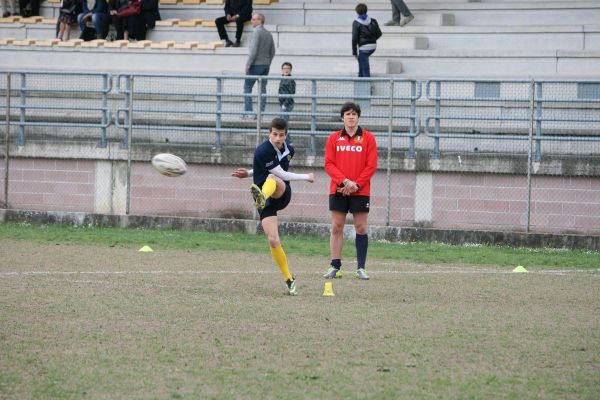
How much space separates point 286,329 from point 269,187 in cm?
320

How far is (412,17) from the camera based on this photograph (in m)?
29.6

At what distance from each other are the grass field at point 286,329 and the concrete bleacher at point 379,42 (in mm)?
9439

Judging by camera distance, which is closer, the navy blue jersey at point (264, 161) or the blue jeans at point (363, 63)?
the navy blue jersey at point (264, 161)

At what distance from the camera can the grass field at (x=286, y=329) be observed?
28.5ft

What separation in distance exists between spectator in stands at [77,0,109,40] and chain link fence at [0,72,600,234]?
255 inches

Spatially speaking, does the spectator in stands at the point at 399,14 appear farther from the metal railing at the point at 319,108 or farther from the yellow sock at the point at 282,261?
the yellow sock at the point at 282,261

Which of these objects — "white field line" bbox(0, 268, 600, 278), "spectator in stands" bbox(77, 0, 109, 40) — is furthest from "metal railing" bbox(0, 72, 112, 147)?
"white field line" bbox(0, 268, 600, 278)

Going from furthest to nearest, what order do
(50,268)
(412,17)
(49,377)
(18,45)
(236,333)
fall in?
(18,45) < (412,17) < (50,268) < (236,333) < (49,377)

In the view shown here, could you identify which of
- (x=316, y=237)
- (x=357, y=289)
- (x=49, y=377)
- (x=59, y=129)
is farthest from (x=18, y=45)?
(x=49, y=377)

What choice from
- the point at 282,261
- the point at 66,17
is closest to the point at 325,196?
the point at 282,261

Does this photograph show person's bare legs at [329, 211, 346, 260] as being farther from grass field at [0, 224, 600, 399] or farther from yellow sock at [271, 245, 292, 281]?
yellow sock at [271, 245, 292, 281]

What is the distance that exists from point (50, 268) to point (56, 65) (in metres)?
15.8

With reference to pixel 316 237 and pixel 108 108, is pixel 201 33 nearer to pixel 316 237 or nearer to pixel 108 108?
pixel 108 108

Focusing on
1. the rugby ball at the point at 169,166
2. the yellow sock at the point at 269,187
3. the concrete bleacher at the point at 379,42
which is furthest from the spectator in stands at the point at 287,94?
the yellow sock at the point at 269,187
